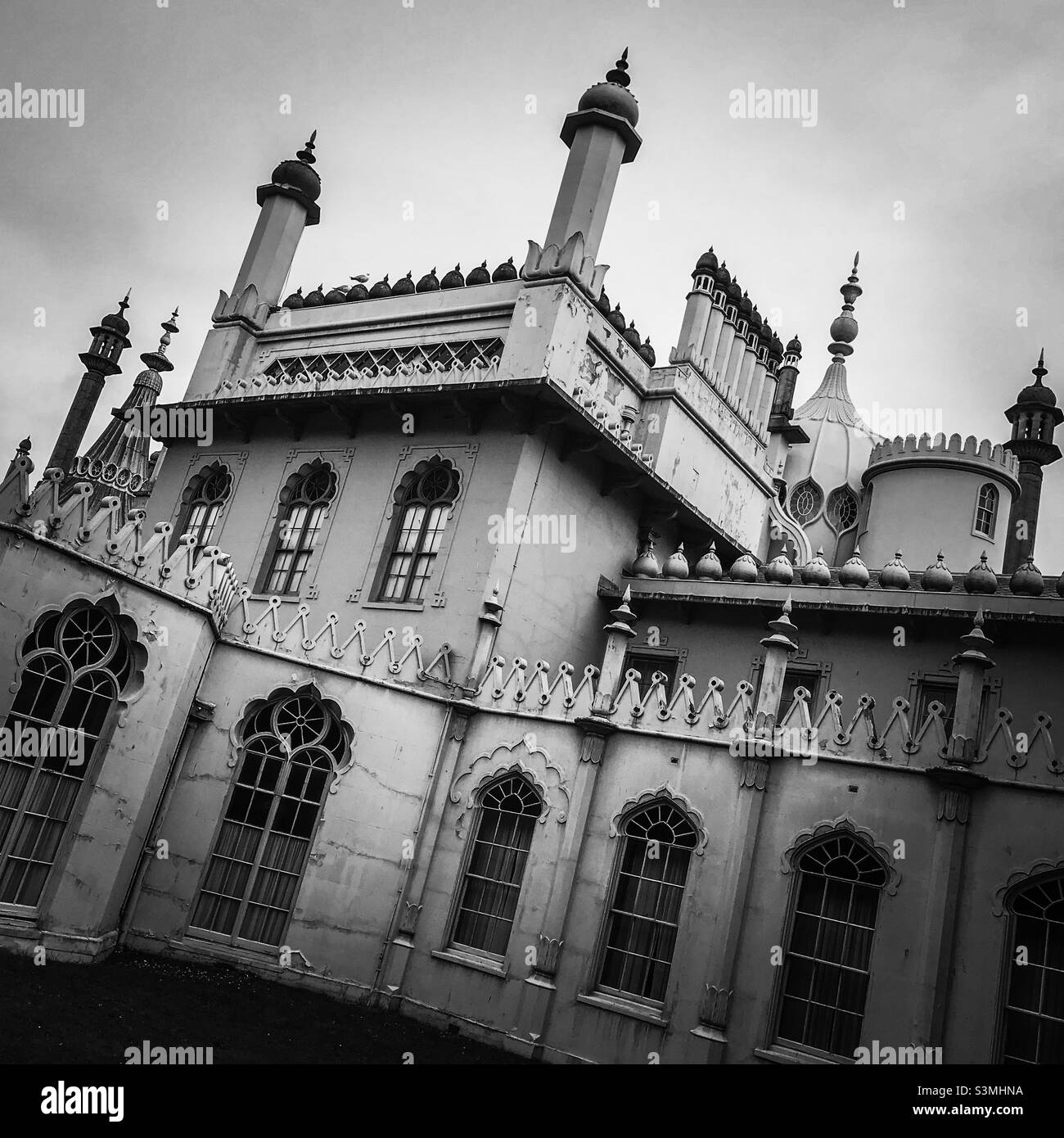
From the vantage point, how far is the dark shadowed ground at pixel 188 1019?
10.3 metres

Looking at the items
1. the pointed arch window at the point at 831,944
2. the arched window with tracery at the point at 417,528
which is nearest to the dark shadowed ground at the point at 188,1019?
the pointed arch window at the point at 831,944

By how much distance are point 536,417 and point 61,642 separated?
8.97m

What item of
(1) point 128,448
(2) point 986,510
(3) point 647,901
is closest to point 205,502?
(3) point 647,901

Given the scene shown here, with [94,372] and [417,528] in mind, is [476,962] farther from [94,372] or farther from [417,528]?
[94,372]

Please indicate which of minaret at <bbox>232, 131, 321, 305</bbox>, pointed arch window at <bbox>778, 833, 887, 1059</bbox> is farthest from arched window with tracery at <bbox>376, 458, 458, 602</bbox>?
pointed arch window at <bbox>778, 833, 887, 1059</bbox>

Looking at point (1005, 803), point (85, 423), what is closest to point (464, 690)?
point (1005, 803)

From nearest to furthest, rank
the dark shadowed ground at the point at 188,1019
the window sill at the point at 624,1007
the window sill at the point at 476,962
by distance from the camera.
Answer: the dark shadowed ground at the point at 188,1019 < the window sill at the point at 624,1007 < the window sill at the point at 476,962

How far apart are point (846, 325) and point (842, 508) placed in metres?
10.2

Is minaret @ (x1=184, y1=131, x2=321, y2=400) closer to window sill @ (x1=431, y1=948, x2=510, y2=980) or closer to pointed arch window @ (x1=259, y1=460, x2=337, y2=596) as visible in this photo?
pointed arch window @ (x1=259, y1=460, x2=337, y2=596)

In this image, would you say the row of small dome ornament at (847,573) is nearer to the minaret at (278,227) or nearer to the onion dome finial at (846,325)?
the minaret at (278,227)

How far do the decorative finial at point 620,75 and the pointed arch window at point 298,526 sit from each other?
9718 mm

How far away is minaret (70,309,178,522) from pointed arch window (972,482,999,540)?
25544 mm

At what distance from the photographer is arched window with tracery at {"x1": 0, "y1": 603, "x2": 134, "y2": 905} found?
12648 mm

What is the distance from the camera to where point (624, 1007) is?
13.6 metres
